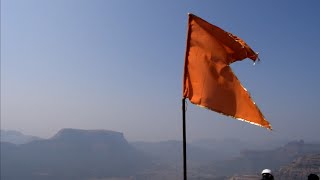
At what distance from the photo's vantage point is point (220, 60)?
557 inches

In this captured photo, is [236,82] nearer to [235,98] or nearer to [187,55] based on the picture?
[235,98]

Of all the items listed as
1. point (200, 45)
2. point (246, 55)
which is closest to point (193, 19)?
point (200, 45)

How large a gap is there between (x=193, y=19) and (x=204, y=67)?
1.67 meters

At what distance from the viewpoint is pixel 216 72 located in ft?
45.6

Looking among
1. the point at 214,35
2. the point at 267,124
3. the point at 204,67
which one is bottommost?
the point at 267,124

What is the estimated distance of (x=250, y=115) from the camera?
13352 mm

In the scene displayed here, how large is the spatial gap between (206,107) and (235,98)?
42.8 inches

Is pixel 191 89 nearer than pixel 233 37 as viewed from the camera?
Yes

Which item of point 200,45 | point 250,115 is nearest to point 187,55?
point 200,45

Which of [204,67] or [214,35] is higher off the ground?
[214,35]

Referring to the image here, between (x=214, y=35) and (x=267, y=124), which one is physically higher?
(x=214, y=35)

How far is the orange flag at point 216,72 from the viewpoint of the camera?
13.3m

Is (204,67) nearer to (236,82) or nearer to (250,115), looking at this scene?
(236,82)

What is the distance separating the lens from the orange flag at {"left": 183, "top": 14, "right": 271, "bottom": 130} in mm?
13320
